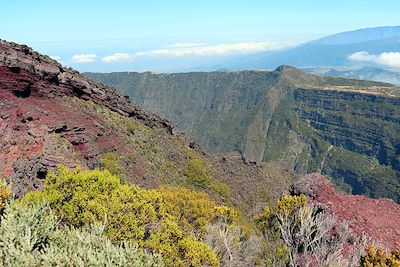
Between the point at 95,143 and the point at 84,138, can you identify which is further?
the point at 95,143

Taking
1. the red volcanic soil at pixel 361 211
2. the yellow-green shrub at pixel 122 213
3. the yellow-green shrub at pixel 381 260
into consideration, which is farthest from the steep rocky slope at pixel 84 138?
the yellow-green shrub at pixel 381 260

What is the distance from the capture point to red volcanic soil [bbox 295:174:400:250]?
105 feet

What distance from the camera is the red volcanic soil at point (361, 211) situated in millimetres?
31984

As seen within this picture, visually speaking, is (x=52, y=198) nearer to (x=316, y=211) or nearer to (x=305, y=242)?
(x=305, y=242)

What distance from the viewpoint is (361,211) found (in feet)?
114

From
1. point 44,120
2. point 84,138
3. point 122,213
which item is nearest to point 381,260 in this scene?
point 122,213

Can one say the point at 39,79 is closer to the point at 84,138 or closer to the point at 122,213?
the point at 84,138

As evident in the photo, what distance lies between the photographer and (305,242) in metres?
29.1

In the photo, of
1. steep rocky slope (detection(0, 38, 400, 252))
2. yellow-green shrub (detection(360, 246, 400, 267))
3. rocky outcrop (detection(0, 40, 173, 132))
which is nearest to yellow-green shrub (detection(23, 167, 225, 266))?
steep rocky slope (detection(0, 38, 400, 252))

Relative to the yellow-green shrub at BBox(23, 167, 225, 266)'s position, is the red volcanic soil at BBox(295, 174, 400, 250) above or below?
below

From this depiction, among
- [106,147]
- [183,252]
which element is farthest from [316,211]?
[106,147]

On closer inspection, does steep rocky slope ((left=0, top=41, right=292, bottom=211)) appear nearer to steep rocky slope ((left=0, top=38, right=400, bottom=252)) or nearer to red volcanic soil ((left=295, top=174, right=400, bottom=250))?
steep rocky slope ((left=0, top=38, right=400, bottom=252))

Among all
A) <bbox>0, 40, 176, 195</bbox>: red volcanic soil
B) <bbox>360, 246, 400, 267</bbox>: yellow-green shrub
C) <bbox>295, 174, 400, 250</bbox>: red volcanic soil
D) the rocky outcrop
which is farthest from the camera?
the rocky outcrop

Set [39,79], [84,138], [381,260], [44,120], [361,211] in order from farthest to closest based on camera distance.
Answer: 1. [39,79]
2. [84,138]
3. [44,120]
4. [361,211]
5. [381,260]
